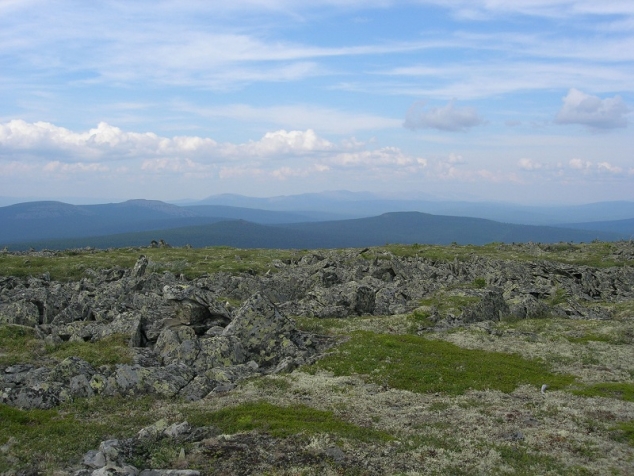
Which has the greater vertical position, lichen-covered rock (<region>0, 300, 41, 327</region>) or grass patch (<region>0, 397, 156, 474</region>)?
lichen-covered rock (<region>0, 300, 41, 327</region>)

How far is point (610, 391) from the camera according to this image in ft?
96.4

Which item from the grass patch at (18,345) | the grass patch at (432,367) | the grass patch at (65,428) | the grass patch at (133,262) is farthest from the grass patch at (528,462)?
the grass patch at (133,262)

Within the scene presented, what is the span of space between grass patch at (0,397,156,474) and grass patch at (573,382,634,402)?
24.4 meters

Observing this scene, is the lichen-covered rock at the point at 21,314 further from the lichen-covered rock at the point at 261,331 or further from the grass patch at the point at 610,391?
the grass patch at the point at 610,391

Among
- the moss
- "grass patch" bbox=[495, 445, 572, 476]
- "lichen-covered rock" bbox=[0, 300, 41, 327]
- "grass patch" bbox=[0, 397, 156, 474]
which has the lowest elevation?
the moss

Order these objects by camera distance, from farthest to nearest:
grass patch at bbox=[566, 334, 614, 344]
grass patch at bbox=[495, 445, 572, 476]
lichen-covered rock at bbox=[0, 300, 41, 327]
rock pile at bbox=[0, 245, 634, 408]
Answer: lichen-covered rock at bbox=[0, 300, 41, 327] < grass patch at bbox=[566, 334, 614, 344] < rock pile at bbox=[0, 245, 634, 408] < grass patch at bbox=[495, 445, 572, 476]

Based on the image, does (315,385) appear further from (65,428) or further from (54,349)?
(54,349)

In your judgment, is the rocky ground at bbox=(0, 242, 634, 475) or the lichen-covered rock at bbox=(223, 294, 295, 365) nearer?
the rocky ground at bbox=(0, 242, 634, 475)

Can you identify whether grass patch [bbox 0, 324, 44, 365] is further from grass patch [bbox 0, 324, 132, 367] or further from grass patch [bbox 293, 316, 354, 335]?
grass patch [bbox 293, 316, 354, 335]

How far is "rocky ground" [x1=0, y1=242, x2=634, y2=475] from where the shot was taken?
20.2 metres

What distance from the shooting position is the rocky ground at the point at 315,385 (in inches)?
795

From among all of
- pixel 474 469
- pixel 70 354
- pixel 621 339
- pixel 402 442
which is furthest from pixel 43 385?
pixel 621 339

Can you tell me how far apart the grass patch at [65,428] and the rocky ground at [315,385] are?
201mm

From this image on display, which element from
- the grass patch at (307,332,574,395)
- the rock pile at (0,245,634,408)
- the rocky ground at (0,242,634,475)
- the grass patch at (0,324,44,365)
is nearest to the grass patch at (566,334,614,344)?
the rocky ground at (0,242,634,475)
